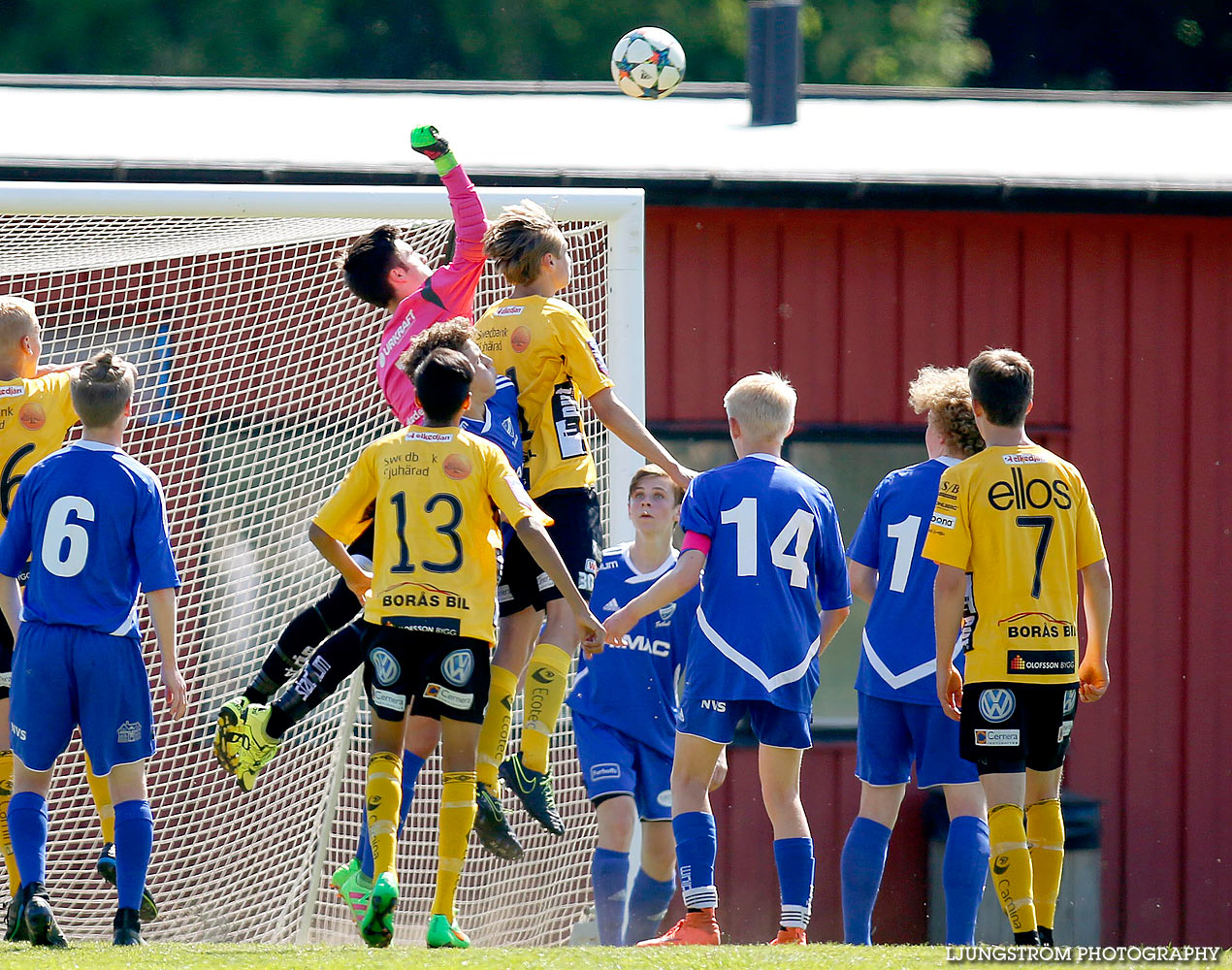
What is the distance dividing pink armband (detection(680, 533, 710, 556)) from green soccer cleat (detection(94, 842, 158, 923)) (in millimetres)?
2000

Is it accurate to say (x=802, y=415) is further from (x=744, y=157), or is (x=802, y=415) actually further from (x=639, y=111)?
(x=639, y=111)

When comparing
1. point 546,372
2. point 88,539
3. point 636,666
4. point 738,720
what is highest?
point 546,372

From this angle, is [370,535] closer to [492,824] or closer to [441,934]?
[492,824]

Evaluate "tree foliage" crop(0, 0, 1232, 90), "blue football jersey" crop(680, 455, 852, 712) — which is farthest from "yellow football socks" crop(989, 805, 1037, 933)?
"tree foliage" crop(0, 0, 1232, 90)

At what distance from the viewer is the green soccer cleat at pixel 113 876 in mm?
4855

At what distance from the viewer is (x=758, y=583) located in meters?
5.02

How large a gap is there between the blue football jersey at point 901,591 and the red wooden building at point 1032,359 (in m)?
2.29

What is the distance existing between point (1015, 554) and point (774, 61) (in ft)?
17.0

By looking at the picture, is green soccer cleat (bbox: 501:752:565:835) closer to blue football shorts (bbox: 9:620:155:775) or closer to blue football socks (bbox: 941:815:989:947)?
blue football shorts (bbox: 9:620:155:775)

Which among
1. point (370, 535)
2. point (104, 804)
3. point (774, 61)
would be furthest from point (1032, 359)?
point (104, 804)

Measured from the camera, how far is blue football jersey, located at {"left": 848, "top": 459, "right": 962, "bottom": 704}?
Result: 5156 millimetres

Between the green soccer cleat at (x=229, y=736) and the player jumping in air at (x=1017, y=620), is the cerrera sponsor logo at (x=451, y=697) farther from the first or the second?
the player jumping in air at (x=1017, y=620)

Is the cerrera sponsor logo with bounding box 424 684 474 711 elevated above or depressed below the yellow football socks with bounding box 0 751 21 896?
above

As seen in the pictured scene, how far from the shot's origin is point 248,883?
660 centimetres
